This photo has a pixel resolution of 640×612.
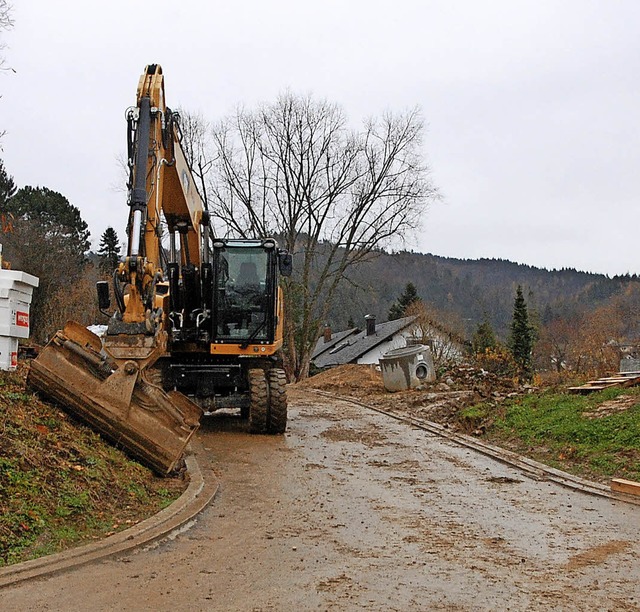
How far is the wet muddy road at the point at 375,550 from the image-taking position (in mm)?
5160

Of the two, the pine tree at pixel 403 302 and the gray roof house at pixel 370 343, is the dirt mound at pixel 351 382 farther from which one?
the pine tree at pixel 403 302

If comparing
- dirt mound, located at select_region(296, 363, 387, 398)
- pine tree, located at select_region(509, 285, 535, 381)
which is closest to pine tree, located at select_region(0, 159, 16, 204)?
dirt mound, located at select_region(296, 363, 387, 398)

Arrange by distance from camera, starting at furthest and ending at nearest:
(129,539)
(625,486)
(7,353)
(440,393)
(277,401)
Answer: (440,393) < (277,401) < (7,353) < (625,486) < (129,539)

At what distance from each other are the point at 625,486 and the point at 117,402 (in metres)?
5.73

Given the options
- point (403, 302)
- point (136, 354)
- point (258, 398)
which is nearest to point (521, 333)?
point (403, 302)

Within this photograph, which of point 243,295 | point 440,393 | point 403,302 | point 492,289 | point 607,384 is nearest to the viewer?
point 243,295

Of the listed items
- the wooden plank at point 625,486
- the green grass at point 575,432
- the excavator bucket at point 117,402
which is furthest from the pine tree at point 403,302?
the excavator bucket at point 117,402

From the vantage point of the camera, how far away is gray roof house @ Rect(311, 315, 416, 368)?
56250mm

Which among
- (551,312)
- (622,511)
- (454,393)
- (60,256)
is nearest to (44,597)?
(622,511)

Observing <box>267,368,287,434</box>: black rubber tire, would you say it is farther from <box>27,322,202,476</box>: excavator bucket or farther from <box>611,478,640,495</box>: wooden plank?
<box>611,478,640,495</box>: wooden plank

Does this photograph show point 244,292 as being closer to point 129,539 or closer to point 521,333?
point 129,539

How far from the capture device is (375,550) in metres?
6.50

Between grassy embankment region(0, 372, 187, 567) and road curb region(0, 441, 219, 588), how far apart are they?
0.13 meters

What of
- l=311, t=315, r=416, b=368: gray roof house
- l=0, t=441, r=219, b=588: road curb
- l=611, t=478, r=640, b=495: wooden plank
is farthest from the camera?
l=311, t=315, r=416, b=368: gray roof house
